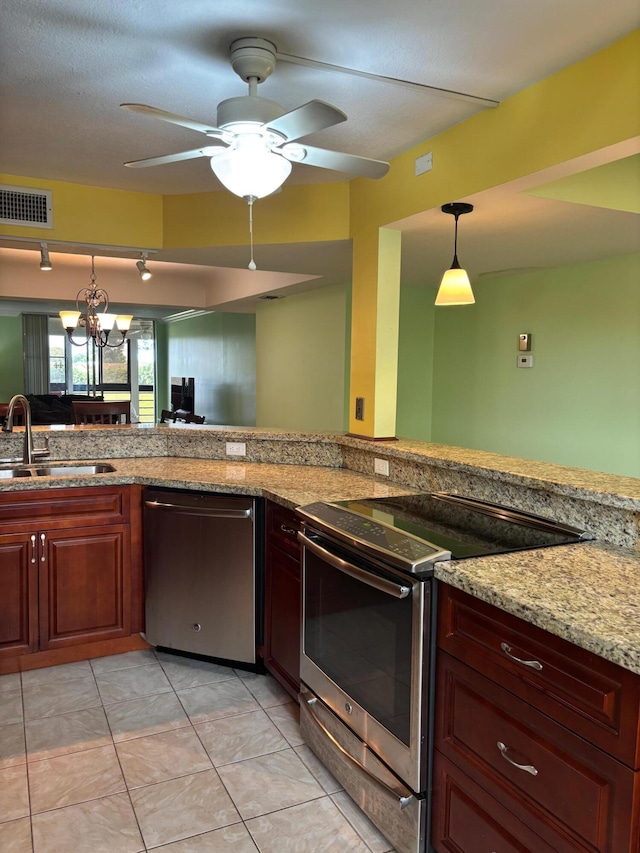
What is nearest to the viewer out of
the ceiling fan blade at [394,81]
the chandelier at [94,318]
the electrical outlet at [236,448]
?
the ceiling fan blade at [394,81]

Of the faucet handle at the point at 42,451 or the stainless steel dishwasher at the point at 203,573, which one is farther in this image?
the faucet handle at the point at 42,451

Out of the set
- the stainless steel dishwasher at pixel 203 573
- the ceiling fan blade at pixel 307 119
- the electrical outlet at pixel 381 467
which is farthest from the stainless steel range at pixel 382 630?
the ceiling fan blade at pixel 307 119

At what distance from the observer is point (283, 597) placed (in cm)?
246

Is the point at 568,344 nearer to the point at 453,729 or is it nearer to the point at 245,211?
the point at 245,211

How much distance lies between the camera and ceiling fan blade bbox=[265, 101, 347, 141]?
1552 mm

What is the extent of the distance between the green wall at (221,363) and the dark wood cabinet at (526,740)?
604cm

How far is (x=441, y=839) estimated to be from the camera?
1593 mm

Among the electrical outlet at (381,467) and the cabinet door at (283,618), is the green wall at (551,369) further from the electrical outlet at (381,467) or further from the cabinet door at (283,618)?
the cabinet door at (283,618)

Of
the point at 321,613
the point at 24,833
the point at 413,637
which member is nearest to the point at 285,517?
the point at 321,613

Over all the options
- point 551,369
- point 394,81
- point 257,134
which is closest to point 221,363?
point 551,369

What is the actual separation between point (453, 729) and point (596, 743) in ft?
1.49

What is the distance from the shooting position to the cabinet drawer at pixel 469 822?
1.36 metres

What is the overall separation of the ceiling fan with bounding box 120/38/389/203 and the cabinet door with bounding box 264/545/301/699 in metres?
1.38

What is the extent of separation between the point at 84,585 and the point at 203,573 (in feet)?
1.85
